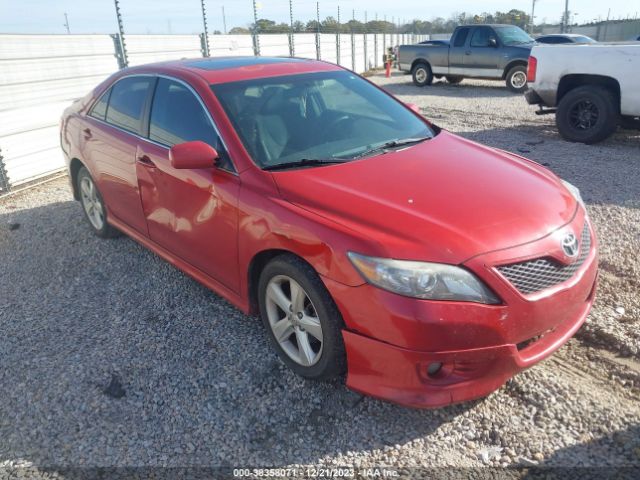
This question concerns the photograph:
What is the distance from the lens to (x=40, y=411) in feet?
9.20

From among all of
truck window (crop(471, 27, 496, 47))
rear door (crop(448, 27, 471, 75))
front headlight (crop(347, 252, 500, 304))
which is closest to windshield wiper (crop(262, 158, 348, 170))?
front headlight (crop(347, 252, 500, 304))

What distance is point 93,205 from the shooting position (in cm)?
502

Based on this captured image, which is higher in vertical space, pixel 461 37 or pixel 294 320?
pixel 461 37

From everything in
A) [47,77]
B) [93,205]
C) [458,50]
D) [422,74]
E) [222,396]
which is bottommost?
[222,396]

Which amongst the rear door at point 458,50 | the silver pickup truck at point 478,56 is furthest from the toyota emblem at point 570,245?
the rear door at point 458,50

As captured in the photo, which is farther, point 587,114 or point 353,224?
point 587,114

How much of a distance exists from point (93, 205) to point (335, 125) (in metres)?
2.87

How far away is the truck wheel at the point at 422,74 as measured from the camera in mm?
16828

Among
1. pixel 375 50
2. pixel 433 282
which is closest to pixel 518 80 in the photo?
pixel 375 50

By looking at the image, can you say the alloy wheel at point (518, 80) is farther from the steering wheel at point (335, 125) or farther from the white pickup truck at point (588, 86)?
the steering wheel at point (335, 125)

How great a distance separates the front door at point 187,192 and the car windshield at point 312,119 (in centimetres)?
23

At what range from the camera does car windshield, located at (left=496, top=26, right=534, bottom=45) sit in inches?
580

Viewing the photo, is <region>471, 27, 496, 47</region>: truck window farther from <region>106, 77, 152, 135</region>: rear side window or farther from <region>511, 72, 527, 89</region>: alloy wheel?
<region>106, 77, 152, 135</region>: rear side window

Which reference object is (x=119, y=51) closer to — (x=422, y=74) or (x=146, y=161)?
(x=146, y=161)
